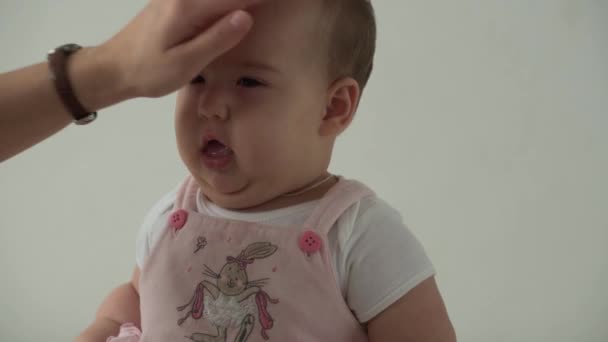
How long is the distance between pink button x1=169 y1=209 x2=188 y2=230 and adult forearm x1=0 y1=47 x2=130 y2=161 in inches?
8.8

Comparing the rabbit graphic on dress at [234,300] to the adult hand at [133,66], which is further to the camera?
the rabbit graphic on dress at [234,300]

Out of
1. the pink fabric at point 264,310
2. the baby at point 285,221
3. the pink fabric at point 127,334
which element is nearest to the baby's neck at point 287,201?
the baby at point 285,221

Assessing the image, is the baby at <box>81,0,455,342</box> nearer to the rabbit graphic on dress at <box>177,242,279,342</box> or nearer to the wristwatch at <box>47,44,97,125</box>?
the rabbit graphic on dress at <box>177,242,279,342</box>

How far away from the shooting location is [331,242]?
746mm

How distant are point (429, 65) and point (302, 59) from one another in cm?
65

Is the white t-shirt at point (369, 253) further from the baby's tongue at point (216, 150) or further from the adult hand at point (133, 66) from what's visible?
the adult hand at point (133, 66)

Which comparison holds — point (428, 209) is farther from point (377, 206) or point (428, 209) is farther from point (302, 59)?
point (302, 59)

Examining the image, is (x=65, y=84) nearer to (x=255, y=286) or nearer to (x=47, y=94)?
(x=47, y=94)

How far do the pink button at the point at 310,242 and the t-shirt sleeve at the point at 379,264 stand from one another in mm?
35

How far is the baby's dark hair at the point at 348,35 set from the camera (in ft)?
2.43

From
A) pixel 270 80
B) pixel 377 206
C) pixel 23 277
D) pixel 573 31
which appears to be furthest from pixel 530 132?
pixel 23 277

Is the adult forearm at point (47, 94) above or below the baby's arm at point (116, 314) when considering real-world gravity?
above

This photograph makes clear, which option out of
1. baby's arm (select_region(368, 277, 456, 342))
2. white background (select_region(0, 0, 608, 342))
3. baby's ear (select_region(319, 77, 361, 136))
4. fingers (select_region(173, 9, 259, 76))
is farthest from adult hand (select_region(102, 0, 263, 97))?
white background (select_region(0, 0, 608, 342))

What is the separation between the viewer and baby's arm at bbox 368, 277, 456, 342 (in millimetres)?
716
